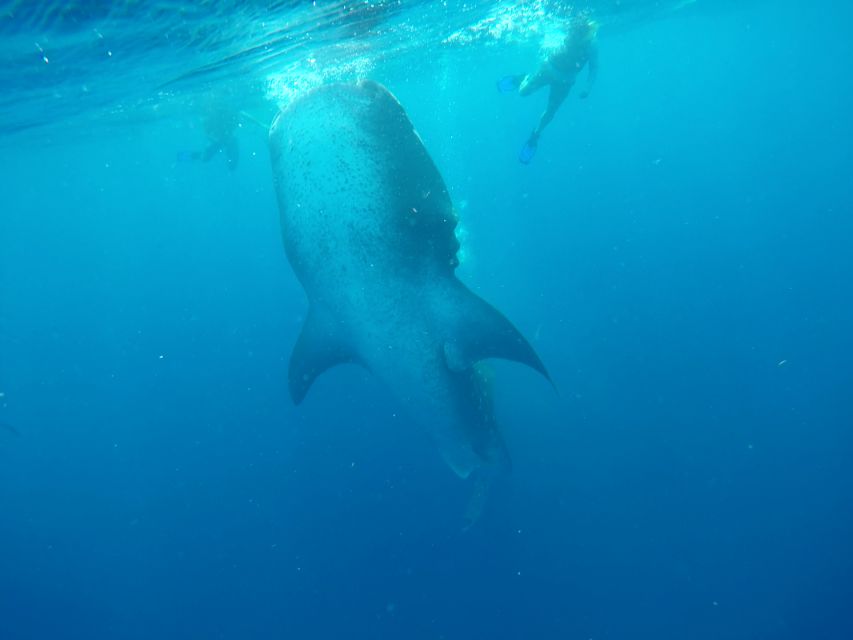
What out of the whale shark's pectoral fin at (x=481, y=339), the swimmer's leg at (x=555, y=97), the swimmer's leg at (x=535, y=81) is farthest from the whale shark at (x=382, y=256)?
the swimmer's leg at (x=555, y=97)

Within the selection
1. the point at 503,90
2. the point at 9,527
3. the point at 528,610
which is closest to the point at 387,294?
the point at 503,90

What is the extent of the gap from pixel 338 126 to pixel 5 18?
23.0ft

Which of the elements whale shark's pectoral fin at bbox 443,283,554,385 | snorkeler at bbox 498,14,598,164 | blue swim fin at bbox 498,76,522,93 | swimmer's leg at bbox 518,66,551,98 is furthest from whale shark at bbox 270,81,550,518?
swimmer's leg at bbox 518,66,551,98

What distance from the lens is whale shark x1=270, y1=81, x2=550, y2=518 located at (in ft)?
14.0

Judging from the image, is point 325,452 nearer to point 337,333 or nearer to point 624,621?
point 624,621

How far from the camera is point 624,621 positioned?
1105cm

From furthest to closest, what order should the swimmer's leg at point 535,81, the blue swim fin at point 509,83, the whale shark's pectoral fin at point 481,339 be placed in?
the swimmer's leg at point 535,81, the blue swim fin at point 509,83, the whale shark's pectoral fin at point 481,339

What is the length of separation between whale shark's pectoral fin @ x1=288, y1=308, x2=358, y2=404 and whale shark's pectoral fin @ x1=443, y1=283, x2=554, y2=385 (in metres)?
1.08

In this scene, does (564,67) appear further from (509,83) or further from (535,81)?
(509,83)

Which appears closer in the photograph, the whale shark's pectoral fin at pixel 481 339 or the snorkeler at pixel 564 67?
the whale shark's pectoral fin at pixel 481 339

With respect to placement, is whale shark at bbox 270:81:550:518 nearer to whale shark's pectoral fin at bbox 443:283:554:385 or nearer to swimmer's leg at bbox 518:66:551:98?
whale shark's pectoral fin at bbox 443:283:554:385

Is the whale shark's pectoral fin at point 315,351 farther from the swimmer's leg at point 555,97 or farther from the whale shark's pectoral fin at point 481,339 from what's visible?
the swimmer's leg at point 555,97

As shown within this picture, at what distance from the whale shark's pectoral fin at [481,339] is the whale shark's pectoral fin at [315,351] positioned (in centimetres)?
108

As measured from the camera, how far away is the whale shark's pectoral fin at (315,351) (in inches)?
210
